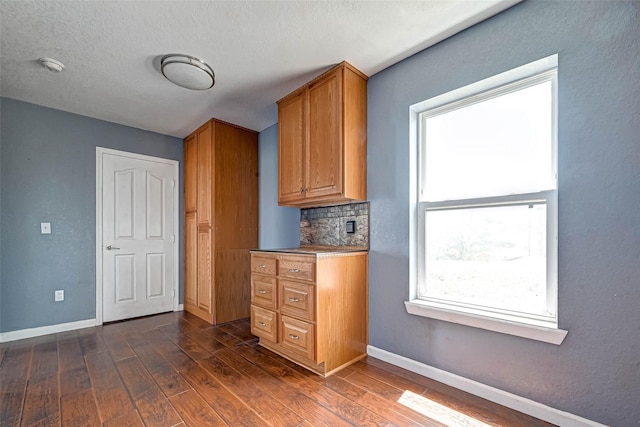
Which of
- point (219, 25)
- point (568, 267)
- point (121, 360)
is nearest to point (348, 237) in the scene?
point (568, 267)

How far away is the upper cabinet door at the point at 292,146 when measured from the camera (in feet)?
8.47

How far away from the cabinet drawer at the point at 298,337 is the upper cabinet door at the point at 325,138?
1067 millimetres

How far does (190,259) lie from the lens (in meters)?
3.77

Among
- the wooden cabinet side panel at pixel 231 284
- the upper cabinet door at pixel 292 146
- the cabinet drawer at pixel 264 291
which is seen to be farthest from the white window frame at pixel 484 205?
the wooden cabinet side panel at pixel 231 284

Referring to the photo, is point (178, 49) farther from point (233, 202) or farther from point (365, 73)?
point (233, 202)

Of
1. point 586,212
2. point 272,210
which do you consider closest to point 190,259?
point 272,210

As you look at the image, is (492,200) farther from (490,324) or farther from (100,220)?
(100,220)

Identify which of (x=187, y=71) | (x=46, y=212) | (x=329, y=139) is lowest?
(x=46, y=212)

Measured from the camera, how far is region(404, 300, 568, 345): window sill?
1.51m

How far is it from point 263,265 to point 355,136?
1403mm

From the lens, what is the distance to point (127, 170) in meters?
3.52

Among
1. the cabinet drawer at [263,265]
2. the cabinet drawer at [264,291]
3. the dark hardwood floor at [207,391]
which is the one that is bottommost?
the dark hardwood floor at [207,391]

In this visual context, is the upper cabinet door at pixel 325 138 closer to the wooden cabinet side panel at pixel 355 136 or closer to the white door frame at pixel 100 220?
the wooden cabinet side panel at pixel 355 136

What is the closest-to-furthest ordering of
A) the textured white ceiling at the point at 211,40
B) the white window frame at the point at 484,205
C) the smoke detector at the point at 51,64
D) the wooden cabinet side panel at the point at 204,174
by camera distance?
the white window frame at the point at 484,205, the textured white ceiling at the point at 211,40, the smoke detector at the point at 51,64, the wooden cabinet side panel at the point at 204,174
